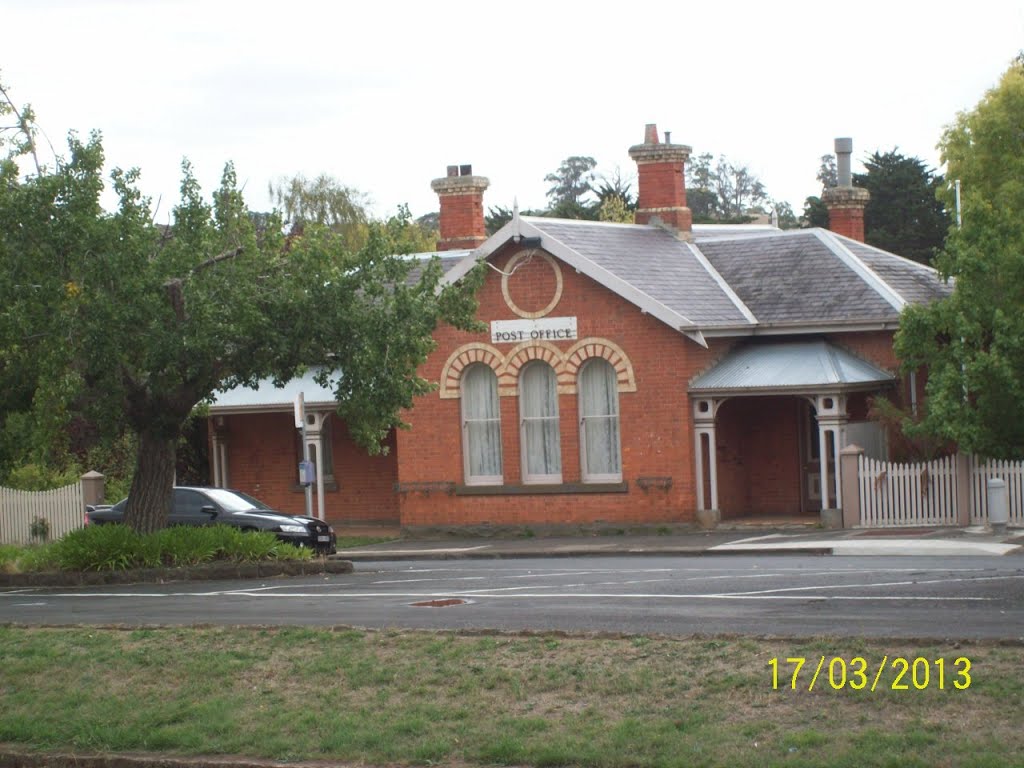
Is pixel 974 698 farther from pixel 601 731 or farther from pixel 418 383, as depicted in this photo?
pixel 418 383

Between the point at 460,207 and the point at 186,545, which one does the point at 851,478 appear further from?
the point at 460,207

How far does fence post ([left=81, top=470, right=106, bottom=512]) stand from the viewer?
3009 cm

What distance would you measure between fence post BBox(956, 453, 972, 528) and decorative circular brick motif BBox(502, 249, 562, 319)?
319 inches

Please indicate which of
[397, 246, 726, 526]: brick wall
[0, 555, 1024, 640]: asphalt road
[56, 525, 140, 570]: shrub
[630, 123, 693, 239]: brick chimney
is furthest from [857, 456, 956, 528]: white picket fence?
[56, 525, 140, 570]: shrub

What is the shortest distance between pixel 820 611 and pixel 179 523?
14.3 meters

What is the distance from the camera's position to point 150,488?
877 inches

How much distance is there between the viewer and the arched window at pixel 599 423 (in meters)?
29.5

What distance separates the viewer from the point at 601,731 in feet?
32.2

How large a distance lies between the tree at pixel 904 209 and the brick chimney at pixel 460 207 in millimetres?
28791

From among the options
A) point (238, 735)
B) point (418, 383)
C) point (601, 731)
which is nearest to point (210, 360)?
point (418, 383)

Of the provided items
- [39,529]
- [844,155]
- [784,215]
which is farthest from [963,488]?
[784,215]

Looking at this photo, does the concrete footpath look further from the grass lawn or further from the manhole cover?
the grass lawn
